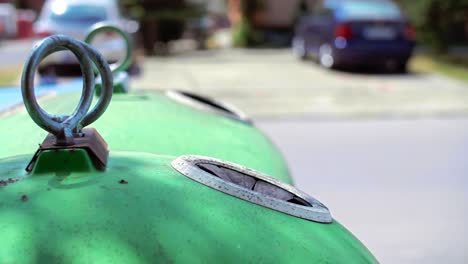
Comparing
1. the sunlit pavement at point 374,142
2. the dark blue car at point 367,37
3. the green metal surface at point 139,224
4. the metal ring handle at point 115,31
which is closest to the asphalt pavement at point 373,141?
the sunlit pavement at point 374,142

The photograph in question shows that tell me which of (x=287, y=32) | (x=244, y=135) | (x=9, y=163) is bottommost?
(x=287, y=32)

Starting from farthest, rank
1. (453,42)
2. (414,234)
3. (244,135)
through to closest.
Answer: (453,42), (414,234), (244,135)

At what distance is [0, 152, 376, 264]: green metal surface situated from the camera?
1.29 meters

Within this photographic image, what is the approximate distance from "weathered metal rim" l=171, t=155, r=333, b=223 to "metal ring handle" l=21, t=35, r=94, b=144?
10.6 inches

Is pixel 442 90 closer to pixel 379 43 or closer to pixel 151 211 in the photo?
pixel 379 43

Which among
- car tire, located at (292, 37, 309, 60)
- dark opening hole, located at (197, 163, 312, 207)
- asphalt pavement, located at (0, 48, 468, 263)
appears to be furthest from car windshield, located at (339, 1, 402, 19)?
dark opening hole, located at (197, 163, 312, 207)

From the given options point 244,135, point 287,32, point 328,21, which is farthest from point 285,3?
point 244,135

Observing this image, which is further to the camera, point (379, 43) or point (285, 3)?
point (285, 3)

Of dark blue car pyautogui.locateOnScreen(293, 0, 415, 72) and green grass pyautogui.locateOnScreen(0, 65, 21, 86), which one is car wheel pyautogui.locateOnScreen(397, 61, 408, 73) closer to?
dark blue car pyautogui.locateOnScreen(293, 0, 415, 72)

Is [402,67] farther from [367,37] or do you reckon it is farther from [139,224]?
[139,224]

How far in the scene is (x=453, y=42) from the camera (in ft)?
65.9

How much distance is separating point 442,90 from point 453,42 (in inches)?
380

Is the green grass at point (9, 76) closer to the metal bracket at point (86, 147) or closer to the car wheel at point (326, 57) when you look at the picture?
the car wheel at point (326, 57)

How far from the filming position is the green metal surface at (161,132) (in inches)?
80.5
